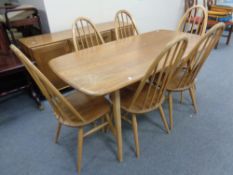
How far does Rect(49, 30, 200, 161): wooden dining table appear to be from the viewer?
1.17 metres

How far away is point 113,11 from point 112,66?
6.18 ft

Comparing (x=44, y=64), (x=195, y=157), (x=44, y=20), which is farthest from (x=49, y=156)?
(x=44, y=20)

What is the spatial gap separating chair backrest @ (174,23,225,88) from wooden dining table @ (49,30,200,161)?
14 centimetres

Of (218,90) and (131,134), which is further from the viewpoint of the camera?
(218,90)

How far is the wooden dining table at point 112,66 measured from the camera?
1173 millimetres

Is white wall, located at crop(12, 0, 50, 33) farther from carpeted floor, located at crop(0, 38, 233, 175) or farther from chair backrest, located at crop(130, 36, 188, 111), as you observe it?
chair backrest, located at crop(130, 36, 188, 111)

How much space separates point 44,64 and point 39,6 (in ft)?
2.68

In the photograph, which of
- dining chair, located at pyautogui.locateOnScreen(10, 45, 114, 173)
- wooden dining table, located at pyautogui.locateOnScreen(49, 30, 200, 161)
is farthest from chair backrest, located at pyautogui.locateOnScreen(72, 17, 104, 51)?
dining chair, located at pyautogui.locateOnScreen(10, 45, 114, 173)

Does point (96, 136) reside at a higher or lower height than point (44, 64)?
lower

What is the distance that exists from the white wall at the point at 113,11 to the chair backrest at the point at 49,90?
1384mm

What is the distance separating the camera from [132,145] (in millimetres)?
1704

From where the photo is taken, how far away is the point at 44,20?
95.4 inches

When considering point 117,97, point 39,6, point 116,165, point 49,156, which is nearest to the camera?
point 117,97

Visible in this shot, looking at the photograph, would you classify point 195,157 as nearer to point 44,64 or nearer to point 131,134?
point 131,134
